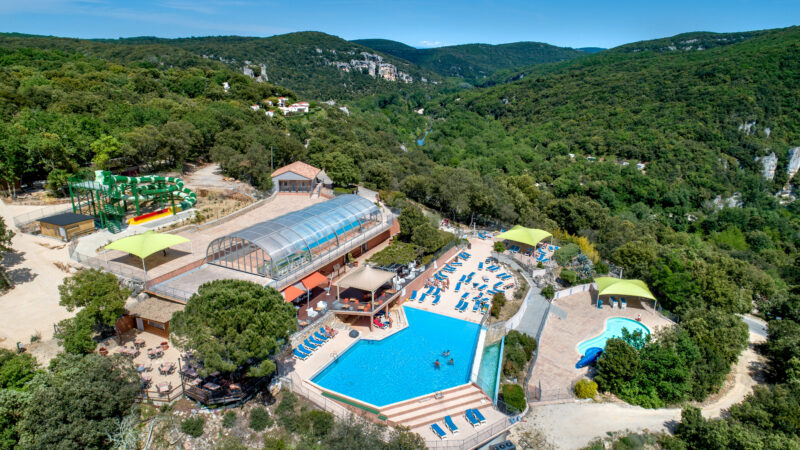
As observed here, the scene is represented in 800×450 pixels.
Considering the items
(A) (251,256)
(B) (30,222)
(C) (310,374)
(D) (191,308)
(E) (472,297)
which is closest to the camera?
(D) (191,308)

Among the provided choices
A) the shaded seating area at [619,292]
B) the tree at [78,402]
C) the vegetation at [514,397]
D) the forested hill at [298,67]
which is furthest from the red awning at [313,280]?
the forested hill at [298,67]

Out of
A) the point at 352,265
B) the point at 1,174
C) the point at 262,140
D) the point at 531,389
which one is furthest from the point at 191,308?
the point at 262,140

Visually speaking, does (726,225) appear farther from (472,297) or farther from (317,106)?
(317,106)

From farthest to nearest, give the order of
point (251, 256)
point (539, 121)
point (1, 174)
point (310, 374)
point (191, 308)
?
point (539, 121) < point (1, 174) < point (251, 256) < point (310, 374) < point (191, 308)

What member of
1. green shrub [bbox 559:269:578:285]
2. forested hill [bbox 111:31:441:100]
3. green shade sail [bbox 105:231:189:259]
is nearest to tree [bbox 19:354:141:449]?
green shade sail [bbox 105:231:189:259]

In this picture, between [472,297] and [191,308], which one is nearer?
[191,308]

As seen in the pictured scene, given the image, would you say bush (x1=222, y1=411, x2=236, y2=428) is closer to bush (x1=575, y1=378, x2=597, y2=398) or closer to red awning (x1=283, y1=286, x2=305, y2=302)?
red awning (x1=283, y1=286, x2=305, y2=302)

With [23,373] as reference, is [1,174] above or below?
above

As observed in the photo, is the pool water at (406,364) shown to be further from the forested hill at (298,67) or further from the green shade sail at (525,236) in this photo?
the forested hill at (298,67)
